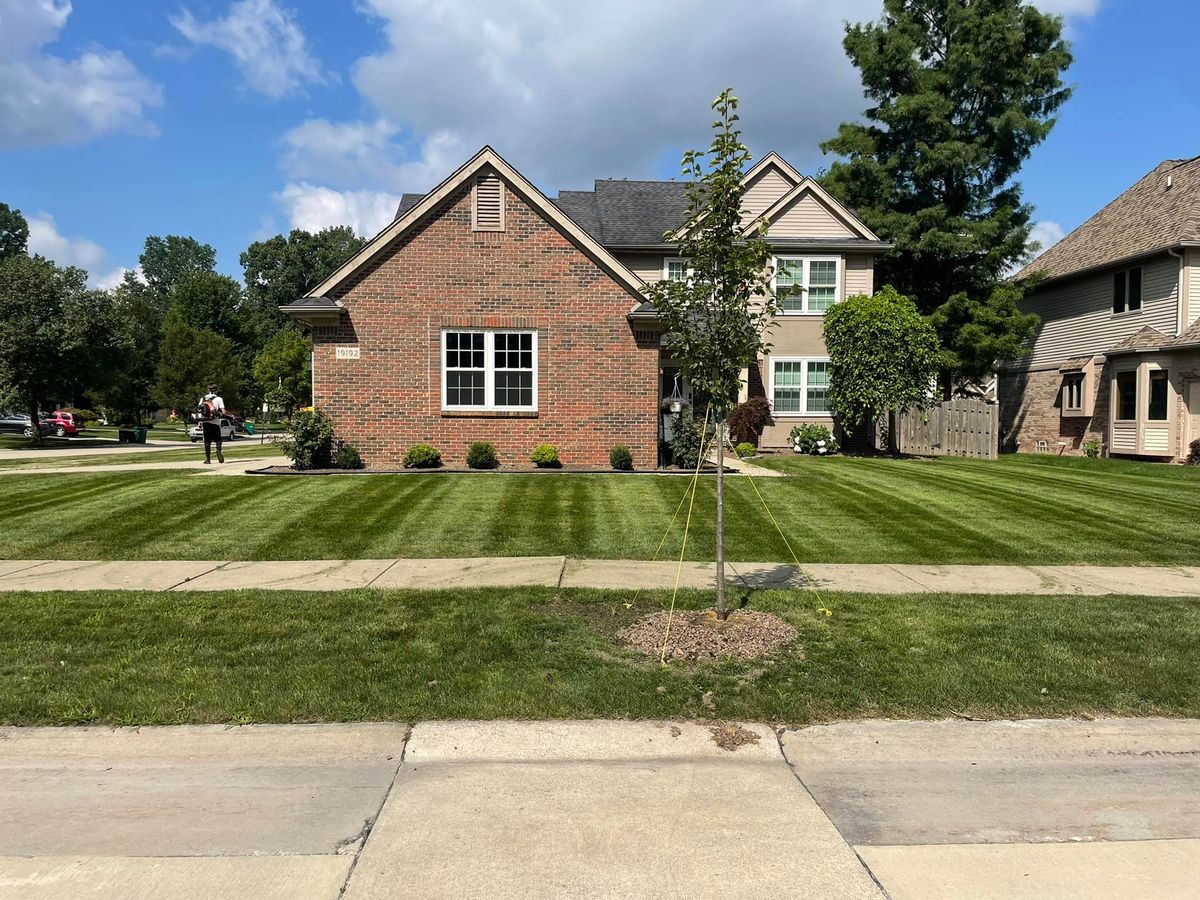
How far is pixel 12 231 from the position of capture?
340 feet

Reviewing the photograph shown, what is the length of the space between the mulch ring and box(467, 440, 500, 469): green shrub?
10.1m

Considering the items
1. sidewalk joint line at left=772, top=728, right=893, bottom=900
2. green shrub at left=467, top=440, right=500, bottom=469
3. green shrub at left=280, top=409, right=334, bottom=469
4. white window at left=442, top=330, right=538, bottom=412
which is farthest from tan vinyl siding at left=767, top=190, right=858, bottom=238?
sidewalk joint line at left=772, top=728, right=893, bottom=900

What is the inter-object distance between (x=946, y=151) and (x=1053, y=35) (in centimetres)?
566

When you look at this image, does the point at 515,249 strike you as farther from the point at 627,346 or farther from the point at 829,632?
the point at 829,632

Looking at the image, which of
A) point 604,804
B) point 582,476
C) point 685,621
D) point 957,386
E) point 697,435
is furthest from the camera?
point 957,386

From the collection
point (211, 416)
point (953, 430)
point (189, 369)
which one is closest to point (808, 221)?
point (953, 430)

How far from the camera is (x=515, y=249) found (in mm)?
16844

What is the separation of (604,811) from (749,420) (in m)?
19.9

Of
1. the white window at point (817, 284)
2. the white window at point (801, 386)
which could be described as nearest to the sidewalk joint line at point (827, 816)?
A: the white window at point (801, 386)

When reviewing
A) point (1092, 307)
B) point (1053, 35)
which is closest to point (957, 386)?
point (1092, 307)

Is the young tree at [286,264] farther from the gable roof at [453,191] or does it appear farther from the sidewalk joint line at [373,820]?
the sidewalk joint line at [373,820]

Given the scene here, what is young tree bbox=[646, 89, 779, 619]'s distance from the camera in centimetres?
Result: 621

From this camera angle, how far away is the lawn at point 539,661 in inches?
198

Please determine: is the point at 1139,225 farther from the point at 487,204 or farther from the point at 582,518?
the point at 582,518
